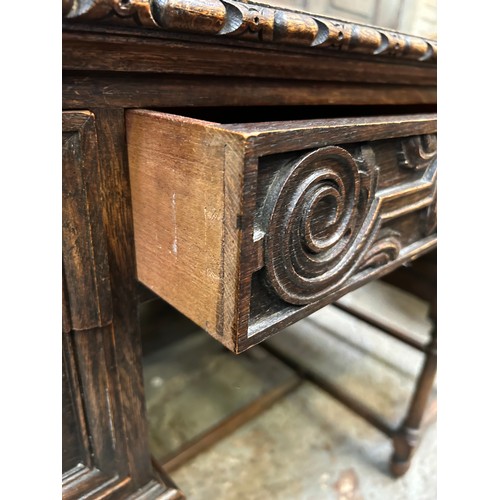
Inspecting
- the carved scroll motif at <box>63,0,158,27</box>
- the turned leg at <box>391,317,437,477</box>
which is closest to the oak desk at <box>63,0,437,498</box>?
the carved scroll motif at <box>63,0,158,27</box>

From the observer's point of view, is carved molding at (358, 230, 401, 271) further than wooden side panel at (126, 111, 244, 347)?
Yes

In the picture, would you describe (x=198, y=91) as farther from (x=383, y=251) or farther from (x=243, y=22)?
(x=383, y=251)

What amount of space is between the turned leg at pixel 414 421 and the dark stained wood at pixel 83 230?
0.77 m

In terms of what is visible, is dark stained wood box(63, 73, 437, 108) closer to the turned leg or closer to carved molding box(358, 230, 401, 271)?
carved molding box(358, 230, 401, 271)

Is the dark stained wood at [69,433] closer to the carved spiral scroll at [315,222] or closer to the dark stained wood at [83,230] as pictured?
the dark stained wood at [83,230]

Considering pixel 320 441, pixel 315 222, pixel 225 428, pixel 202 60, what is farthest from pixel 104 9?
pixel 320 441

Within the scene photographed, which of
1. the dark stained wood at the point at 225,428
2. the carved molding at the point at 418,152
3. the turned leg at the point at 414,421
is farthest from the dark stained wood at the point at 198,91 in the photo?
the dark stained wood at the point at 225,428

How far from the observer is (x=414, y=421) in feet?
3.22

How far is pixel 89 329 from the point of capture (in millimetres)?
469

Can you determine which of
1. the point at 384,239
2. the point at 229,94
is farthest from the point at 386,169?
the point at 229,94

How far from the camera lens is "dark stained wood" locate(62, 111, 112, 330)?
14.8 inches

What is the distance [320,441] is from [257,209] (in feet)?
2.98

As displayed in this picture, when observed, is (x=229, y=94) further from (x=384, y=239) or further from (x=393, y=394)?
(x=393, y=394)

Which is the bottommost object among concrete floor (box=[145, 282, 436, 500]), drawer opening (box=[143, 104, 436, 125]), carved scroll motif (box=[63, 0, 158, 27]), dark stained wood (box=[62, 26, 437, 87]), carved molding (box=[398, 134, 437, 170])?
concrete floor (box=[145, 282, 436, 500])
